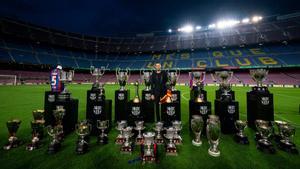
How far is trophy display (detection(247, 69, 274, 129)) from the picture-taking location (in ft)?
11.1

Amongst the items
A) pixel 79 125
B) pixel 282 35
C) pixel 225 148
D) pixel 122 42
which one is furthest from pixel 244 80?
pixel 122 42

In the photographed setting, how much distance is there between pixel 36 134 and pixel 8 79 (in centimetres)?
3079

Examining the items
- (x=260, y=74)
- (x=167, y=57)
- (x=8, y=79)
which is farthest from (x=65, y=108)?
(x=167, y=57)

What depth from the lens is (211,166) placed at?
6.47ft

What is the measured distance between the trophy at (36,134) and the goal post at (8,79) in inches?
1156

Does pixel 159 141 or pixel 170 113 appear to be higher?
pixel 170 113

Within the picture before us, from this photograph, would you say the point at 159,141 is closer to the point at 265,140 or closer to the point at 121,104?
the point at 121,104

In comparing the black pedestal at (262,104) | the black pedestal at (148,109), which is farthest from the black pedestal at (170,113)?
the black pedestal at (262,104)

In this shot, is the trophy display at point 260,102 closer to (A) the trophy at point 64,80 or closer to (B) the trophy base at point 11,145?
(A) the trophy at point 64,80

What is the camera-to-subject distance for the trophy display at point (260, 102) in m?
3.39

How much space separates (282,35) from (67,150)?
43.1 metres

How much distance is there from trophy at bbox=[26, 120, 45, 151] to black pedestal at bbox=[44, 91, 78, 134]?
1.59 ft

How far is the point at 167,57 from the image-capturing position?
37750 millimetres

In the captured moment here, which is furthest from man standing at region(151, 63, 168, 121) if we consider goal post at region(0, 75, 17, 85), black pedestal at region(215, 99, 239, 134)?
goal post at region(0, 75, 17, 85)
